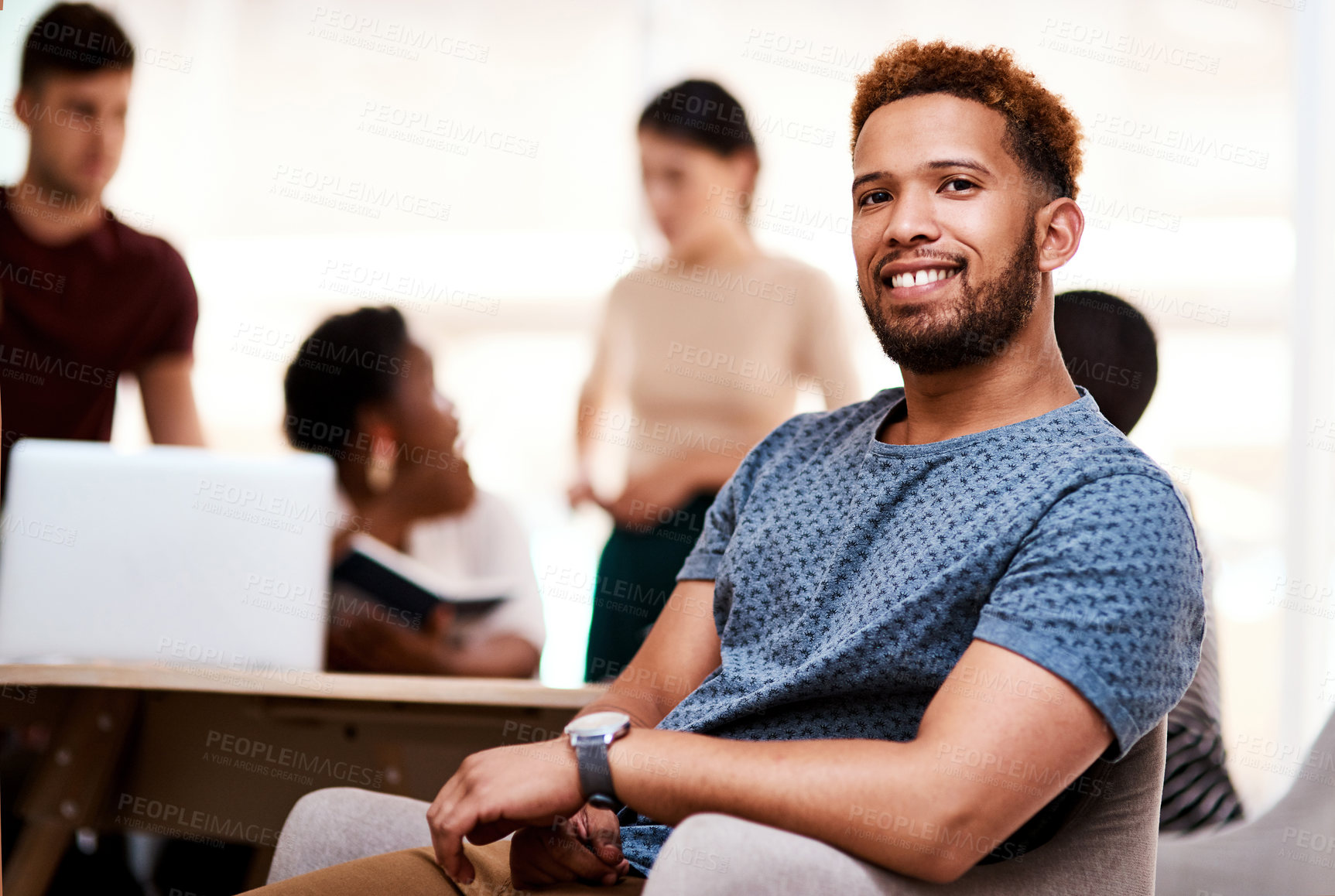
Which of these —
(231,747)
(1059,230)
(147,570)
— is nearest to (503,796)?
(1059,230)

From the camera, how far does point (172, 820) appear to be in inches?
76.3

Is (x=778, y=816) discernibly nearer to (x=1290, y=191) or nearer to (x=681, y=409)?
(x=681, y=409)

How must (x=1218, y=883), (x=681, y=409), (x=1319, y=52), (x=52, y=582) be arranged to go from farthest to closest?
(x=1319, y=52) < (x=681, y=409) < (x=52, y=582) < (x=1218, y=883)

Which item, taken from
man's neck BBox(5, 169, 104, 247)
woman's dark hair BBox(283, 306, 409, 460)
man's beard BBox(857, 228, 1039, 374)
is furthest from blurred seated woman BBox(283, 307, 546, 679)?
man's beard BBox(857, 228, 1039, 374)

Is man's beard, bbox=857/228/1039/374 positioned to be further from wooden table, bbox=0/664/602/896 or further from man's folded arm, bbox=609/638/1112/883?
wooden table, bbox=0/664/602/896

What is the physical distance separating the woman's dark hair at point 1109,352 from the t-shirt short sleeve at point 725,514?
53 cm

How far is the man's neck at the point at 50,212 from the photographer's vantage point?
2.72m

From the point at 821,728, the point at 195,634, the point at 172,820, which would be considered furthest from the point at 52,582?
the point at 821,728

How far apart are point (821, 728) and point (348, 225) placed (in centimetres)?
373

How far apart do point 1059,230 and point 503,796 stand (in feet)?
2.61

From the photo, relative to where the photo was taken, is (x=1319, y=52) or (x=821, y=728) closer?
(x=821, y=728)

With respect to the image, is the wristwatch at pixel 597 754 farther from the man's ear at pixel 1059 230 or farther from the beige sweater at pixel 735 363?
the beige sweater at pixel 735 363

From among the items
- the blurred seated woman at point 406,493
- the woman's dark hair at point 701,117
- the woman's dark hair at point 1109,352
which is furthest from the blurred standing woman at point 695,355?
the woman's dark hair at point 1109,352

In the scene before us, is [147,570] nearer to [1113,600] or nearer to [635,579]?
[635,579]
